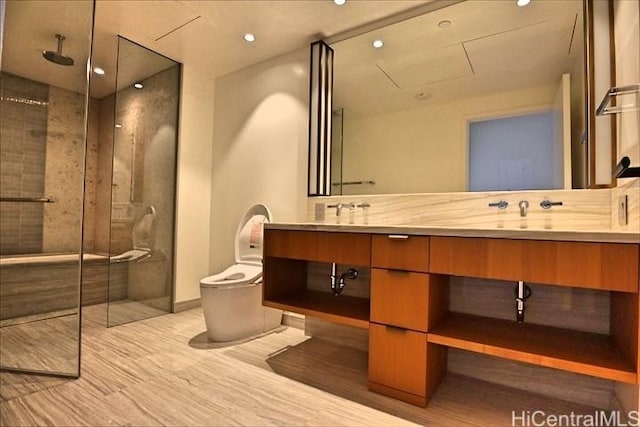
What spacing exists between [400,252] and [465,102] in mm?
1136

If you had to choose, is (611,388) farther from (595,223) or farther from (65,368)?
(65,368)

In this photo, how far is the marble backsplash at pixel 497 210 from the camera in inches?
57.8

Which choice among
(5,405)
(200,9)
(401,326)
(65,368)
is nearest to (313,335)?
(401,326)

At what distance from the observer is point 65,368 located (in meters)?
1.68

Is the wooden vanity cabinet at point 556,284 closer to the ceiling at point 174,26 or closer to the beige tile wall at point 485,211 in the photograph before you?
the beige tile wall at point 485,211

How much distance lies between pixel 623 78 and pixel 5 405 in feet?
9.79

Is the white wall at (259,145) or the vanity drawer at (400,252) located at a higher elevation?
the white wall at (259,145)

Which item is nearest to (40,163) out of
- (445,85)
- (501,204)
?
(445,85)

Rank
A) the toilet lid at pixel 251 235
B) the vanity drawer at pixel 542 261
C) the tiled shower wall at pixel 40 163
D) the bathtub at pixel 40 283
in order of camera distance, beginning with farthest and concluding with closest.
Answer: the toilet lid at pixel 251 235
the bathtub at pixel 40 283
the tiled shower wall at pixel 40 163
the vanity drawer at pixel 542 261

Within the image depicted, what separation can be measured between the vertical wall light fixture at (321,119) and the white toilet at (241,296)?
0.52 m

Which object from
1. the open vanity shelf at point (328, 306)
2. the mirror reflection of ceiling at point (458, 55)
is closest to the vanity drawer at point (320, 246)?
the open vanity shelf at point (328, 306)

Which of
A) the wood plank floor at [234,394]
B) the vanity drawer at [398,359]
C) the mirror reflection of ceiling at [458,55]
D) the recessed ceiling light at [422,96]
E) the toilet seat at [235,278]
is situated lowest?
the wood plank floor at [234,394]

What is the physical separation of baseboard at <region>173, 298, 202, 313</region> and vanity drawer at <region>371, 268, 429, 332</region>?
2091 millimetres

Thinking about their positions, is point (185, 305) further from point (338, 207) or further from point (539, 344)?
point (539, 344)
